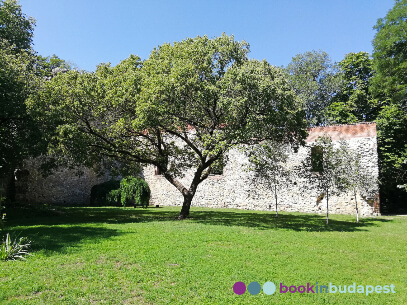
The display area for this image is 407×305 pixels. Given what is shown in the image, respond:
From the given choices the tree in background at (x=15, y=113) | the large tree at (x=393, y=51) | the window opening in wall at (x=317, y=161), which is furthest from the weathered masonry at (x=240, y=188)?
the tree in background at (x=15, y=113)

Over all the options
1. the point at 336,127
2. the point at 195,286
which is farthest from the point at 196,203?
the point at 195,286

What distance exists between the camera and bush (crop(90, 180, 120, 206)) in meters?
23.6

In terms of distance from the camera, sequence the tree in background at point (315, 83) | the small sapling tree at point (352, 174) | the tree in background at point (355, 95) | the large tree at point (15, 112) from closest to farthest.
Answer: the large tree at point (15, 112) < the small sapling tree at point (352, 174) < the tree in background at point (355, 95) < the tree in background at point (315, 83)

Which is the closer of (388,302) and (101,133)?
(388,302)

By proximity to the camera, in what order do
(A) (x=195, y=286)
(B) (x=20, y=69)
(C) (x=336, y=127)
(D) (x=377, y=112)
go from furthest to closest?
(D) (x=377, y=112) < (C) (x=336, y=127) < (B) (x=20, y=69) < (A) (x=195, y=286)

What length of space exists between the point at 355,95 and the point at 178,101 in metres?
18.9

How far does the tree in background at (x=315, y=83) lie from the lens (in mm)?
29578

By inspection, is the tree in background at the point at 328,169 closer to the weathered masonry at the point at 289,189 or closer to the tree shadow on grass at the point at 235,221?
the weathered masonry at the point at 289,189

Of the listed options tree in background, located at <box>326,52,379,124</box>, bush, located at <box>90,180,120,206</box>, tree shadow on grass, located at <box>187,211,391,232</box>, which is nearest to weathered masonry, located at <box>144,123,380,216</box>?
tree shadow on grass, located at <box>187,211,391,232</box>

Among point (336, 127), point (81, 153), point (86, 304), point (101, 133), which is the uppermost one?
point (336, 127)

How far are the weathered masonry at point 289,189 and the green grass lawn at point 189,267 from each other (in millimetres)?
6526

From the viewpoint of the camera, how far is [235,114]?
11492 millimetres

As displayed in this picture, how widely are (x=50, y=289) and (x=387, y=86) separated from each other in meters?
18.3

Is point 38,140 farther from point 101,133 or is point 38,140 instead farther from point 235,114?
point 235,114
